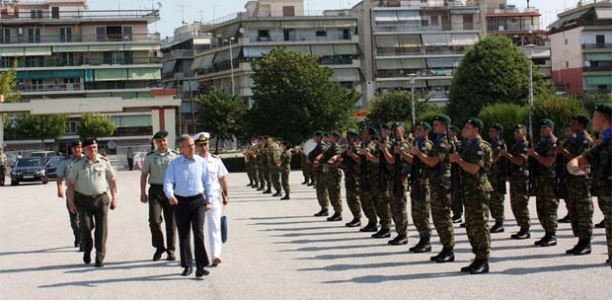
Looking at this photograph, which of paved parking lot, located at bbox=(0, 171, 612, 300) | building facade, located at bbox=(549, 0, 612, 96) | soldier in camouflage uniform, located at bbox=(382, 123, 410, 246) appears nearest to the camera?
paved parking lot, located at bbox=(0, 171, 612, 300)

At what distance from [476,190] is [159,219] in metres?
4.60

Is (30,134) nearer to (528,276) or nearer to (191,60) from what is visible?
(191,60)

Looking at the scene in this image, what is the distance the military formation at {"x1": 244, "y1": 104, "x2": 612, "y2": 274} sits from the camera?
11289mm

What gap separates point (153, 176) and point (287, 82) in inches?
1995

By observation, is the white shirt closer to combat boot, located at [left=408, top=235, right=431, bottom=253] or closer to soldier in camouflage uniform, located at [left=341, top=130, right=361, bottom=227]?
combat boot, located at [left=408, top=235, right=431, bottom=253]

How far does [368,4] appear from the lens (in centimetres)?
10125

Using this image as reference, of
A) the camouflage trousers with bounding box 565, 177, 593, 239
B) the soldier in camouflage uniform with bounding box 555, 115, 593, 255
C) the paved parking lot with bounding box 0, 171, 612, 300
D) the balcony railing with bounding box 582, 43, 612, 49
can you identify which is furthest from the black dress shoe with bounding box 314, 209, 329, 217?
the balcony railing with bounding box 582, 43, 612, 49

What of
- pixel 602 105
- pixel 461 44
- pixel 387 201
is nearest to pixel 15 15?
pixel 461 44

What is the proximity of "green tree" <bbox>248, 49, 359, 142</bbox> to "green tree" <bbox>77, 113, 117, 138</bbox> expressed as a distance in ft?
91.7

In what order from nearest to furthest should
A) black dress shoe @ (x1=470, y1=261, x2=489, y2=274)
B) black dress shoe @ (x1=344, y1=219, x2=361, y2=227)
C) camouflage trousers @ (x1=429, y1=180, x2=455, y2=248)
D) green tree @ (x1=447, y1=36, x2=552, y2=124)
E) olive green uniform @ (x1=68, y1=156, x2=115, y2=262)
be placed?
black dress shoe @ (x1=470, y1=261, x2=489, y2=274), camouflage trousers @ (x1=429, y1=180, x2=455, y2=248), olive green uniform @ (x1=68, y1=156, x2=115, y2=262), black dress shoe @ (x1=344, y1=219, x2=361, y2=227), green tree @ (x1=447, y1=36, x2=552, y2=124)

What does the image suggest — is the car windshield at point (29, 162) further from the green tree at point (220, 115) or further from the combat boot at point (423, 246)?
the green tree at point (220, 115)

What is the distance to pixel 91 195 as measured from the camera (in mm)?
13297

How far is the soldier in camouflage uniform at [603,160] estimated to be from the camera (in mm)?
9016

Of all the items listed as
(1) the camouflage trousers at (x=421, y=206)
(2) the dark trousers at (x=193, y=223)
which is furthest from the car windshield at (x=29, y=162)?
(2) the dark trousers at (x=193, y=223)
